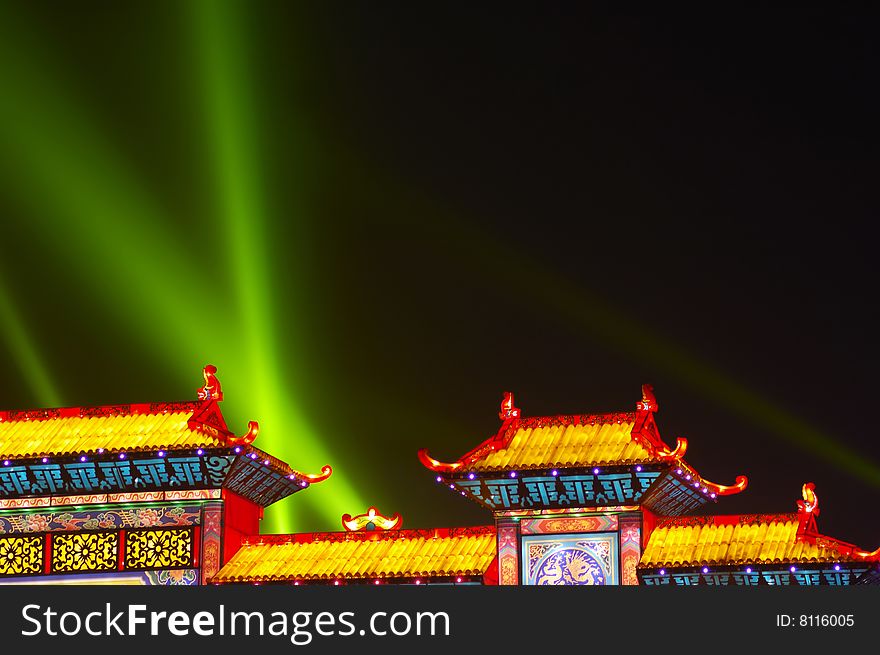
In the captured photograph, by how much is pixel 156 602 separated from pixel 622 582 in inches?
408

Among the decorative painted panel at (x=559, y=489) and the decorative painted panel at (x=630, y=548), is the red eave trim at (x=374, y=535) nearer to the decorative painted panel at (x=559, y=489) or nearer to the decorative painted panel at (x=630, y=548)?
the decorative painted panel at (x=559, y=489)

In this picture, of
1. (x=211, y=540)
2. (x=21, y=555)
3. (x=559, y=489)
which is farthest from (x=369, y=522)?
(x=21, y=555)

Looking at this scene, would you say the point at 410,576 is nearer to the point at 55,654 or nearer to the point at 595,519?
the point at 595,519

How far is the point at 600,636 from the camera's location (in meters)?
10.1

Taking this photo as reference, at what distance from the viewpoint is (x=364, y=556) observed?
20.6m

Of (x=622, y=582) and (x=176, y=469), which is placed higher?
(x=176, y=469)

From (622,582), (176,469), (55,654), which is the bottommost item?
(55,654)

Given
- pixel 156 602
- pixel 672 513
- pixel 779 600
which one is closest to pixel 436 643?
pixel 156 602

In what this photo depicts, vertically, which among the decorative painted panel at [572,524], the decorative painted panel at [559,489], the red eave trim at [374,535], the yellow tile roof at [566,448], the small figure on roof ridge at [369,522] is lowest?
the decorative painted panel at [572,524]

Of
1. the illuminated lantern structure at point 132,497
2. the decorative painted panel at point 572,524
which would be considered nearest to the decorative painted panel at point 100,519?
the illuminated lantern structure at point 132,497

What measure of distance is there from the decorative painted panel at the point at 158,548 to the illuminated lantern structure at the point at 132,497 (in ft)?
0.04

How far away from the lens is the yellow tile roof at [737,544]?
18.9 metres

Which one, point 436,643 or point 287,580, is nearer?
point 436,643

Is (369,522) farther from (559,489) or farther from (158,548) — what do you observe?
(559,489)
